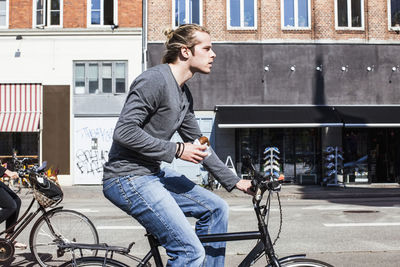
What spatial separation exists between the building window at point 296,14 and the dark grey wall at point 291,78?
2.99 feet

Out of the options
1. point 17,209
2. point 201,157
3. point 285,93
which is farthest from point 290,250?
point 285,93

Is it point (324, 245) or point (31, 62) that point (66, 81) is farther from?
point (324, 245)

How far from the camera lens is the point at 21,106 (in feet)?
66.1

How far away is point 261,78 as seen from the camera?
20031 mm

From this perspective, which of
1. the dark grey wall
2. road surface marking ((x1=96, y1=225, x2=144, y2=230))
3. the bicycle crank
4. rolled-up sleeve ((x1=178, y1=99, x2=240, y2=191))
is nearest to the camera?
rolled-up sleeve ((x1=178, y1=99, x2=240, y2=191))

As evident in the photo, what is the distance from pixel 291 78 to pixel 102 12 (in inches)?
325

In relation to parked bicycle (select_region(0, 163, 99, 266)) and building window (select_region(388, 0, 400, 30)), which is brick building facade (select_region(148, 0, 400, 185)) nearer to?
building window (select_region(388, 0, 400, 30))

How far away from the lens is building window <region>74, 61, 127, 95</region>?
20.3 m

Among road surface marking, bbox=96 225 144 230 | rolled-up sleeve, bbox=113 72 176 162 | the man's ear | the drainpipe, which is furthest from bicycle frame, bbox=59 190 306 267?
the drainpipe

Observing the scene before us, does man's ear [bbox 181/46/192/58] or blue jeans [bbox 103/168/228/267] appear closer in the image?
blue jeans [bbox 103/168/228/267]

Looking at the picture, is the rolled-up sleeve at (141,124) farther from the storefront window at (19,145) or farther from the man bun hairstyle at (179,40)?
the storefront window at (19,145)

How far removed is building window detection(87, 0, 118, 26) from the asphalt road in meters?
10.9

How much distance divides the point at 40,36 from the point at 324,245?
16.8 m

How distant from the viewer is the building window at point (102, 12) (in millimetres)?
20578
